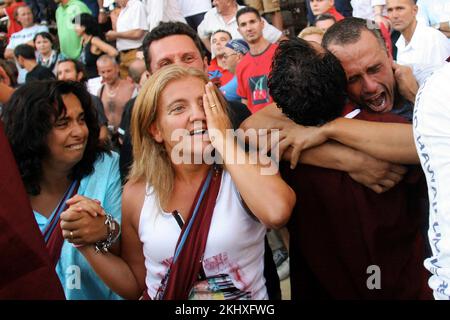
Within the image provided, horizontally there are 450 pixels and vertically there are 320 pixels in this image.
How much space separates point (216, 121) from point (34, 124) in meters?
0.84

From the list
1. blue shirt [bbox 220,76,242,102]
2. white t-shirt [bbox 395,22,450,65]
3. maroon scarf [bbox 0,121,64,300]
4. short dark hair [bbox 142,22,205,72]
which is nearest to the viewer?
maroon scarf [bbox 0,121,64,300]

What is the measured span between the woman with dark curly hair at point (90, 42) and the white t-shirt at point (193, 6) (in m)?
1.06

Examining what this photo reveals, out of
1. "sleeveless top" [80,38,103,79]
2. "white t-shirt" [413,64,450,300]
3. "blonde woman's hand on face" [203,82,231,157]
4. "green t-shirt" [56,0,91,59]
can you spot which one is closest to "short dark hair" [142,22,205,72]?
"blonde woman's hand on face" [203,82,231,157]

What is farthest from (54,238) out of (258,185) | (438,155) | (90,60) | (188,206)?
(90,60)

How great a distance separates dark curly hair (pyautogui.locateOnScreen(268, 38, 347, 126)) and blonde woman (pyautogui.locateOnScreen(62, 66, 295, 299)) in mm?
222

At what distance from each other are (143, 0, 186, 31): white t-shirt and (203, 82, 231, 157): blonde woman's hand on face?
16.1 feet

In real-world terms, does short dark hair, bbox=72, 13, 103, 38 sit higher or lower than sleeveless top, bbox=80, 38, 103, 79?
higher

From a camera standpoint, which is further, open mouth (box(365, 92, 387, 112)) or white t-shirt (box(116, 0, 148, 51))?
white t-shirt (box(116, 0, 148, 51))

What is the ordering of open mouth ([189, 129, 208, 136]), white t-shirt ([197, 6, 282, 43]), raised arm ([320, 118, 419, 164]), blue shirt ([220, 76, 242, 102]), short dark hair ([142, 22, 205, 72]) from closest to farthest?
raised arm ([320, 118, 419, 164])
open mouth ([189, 129, 208, 136])
short dark hair ([142, 22, 205, 72])
blue shirt ([220, 76, 242, 102])
white t-shirt ([197, 6, 282, 43])

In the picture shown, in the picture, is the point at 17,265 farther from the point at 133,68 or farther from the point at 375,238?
the point at 133,68

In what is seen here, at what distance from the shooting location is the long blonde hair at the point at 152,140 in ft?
6.23

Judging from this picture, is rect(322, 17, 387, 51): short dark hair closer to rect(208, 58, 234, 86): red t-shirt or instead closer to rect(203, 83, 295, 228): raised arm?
rect(203, 83, 295, 228): raised arm

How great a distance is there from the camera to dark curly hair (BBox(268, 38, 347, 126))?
1659 mm

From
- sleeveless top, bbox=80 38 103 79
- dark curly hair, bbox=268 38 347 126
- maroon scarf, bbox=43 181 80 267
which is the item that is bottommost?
sleeveless top, bbox=80 38 103 79
